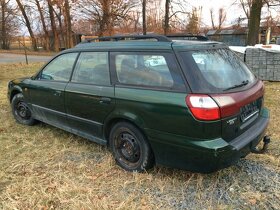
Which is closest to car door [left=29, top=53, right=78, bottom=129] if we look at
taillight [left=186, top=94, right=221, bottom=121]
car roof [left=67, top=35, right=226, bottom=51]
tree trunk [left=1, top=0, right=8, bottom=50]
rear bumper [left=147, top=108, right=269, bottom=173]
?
car roof [left=67, top=35, right=226, bottom=51]

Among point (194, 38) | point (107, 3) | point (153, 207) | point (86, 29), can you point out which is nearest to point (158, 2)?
point (107, 3)

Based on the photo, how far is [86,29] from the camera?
98.8 ft

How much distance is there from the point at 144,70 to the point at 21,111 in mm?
3179

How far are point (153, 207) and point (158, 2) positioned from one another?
2682cm

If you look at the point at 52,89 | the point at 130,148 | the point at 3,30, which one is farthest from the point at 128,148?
the point at 3,30

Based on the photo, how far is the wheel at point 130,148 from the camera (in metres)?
3.20

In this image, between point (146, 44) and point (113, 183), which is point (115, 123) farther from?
point (146, 44)

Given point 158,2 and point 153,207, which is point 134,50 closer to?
point 153,207

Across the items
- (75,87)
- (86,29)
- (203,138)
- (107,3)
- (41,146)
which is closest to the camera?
(203,138)

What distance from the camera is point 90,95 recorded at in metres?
3.58

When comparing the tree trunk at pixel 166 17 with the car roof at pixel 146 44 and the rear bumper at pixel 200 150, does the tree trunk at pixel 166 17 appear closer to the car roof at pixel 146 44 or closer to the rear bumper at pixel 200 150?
the car roof at pixel 146 44

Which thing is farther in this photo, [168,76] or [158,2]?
[158,2]

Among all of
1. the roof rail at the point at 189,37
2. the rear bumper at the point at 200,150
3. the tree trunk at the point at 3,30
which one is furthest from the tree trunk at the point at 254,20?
the tree trunk at the point at 3,30

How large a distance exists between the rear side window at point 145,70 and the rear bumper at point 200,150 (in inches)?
21.8
